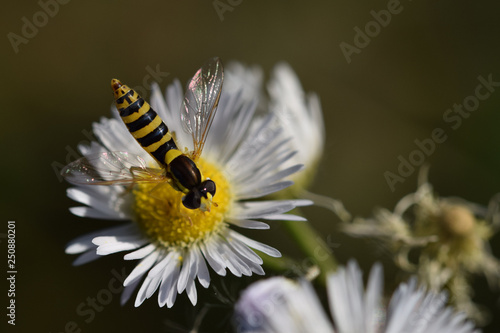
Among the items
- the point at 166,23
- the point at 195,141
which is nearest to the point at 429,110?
the point at 166,23

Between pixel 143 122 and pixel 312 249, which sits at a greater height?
pixel 143 122

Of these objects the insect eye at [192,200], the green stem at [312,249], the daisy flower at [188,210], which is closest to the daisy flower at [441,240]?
the green stem at [312,249]

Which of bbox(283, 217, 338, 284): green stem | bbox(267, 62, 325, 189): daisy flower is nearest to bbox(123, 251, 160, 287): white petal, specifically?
bbox(283, 217, 338, 284): green stem

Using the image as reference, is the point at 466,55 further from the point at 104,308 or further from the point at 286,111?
the point at 104,308

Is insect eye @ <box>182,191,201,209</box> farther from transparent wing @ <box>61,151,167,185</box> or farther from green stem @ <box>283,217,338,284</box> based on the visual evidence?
green stem @ <box>283,217,338,284</box>

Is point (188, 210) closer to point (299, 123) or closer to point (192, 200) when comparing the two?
point (192, 200)

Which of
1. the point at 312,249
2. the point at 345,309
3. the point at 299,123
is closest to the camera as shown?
the point at 345,309

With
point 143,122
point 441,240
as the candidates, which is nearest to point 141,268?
point 143,122

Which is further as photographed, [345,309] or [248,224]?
[248,224]
